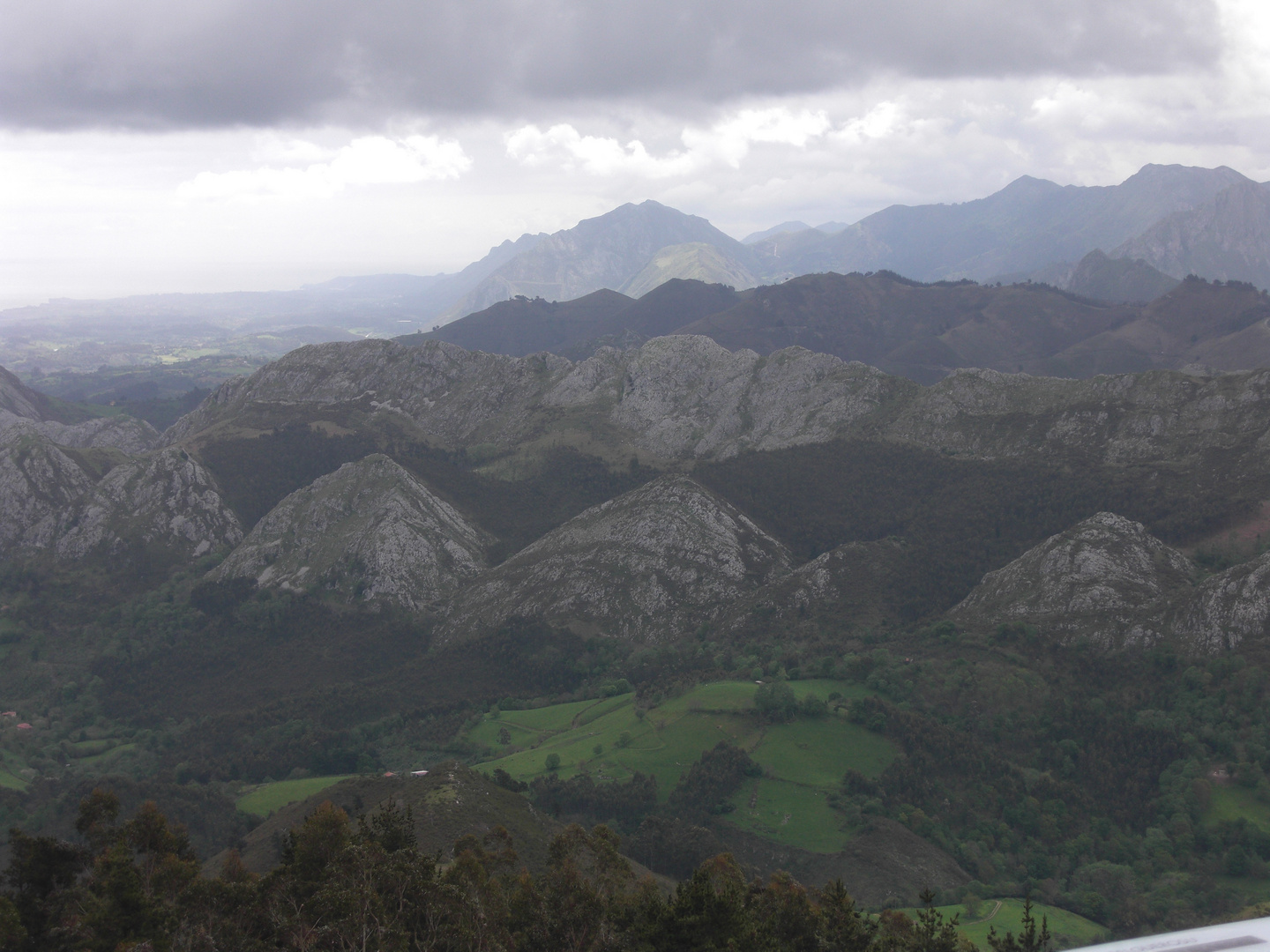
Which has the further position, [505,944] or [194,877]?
[194,877]

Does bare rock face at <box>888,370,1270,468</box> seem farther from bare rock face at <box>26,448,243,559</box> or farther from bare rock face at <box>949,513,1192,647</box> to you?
bare rock face at <box>26,448,243,559</box>

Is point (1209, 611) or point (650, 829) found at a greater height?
point (1209, 611)

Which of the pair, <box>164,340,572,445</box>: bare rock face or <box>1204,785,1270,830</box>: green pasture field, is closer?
<box>1204,785,1270,830</box>: green pasture field

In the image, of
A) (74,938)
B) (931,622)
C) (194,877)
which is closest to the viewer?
(74,938)

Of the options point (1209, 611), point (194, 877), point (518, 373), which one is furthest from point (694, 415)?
point (194, 877)

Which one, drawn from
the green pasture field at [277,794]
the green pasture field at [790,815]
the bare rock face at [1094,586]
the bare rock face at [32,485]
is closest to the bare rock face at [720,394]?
the bare rock face at [1094,586]

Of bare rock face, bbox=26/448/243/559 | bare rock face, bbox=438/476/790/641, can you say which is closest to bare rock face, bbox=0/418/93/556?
bare rock face, bbox=26/448/243/559

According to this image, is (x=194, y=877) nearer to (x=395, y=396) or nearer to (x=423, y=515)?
(x=423, y=515)
